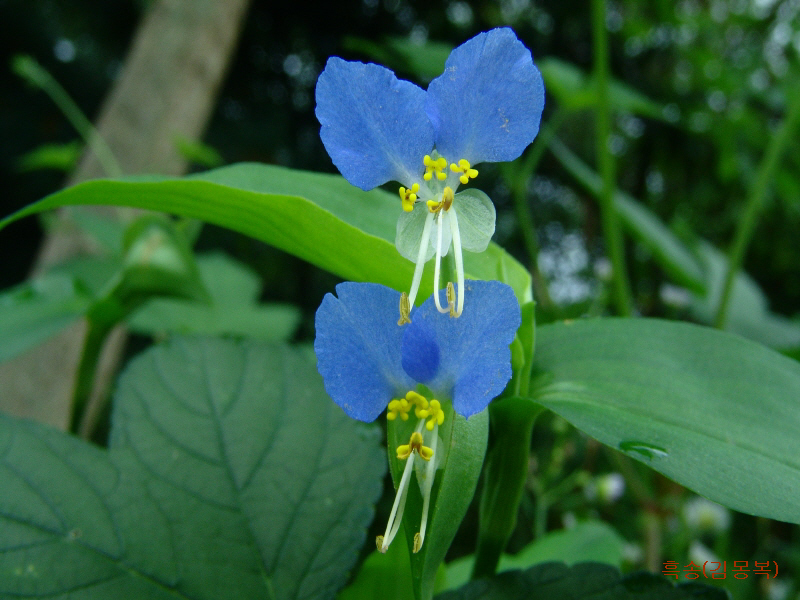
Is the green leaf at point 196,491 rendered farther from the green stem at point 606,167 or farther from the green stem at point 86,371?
the green stem at point 606,167

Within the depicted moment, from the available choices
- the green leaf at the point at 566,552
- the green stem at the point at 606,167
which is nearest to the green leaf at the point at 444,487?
the green leaf at the point at 566,552

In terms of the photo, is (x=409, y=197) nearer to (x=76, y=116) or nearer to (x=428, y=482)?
(x=428, y=482)

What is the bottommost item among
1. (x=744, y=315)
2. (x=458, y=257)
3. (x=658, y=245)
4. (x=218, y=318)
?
(x=218, y=318)

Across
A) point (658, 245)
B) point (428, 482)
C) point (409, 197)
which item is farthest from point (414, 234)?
point (658, 245)

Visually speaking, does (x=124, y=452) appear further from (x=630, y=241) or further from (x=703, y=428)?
(x=630, y=241)

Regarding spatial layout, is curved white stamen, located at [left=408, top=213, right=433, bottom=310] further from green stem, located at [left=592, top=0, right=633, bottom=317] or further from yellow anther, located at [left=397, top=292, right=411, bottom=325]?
green stem, located at [left=592, top=0, right=633, bottom=317]

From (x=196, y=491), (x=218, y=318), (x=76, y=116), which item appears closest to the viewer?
(x=196, y=491)

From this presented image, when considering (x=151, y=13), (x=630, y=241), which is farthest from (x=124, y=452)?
(x=630, y=241)

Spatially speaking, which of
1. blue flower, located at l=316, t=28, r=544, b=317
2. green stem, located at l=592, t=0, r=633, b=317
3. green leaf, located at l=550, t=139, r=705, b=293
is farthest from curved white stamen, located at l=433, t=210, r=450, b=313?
green leaf, located at l=550, t=139, r=705, b=293
